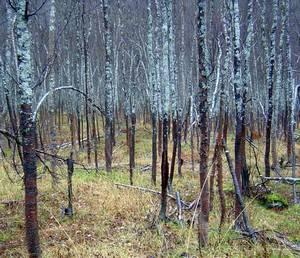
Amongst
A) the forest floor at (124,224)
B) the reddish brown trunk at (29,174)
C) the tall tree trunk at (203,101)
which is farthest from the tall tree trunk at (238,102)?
the reddish brown trunk at (29,174)

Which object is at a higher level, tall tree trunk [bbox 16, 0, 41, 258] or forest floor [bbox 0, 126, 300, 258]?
tall tree trunk [bbox 16, 0, 41, 258]

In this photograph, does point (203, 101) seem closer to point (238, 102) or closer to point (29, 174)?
point (238, 102)

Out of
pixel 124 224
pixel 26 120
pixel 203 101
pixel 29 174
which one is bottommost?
pixel 124 224

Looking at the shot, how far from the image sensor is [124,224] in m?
8.91

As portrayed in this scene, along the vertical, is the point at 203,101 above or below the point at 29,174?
above

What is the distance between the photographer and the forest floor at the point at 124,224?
6.48m

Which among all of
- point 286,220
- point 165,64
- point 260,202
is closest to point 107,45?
point 165,64

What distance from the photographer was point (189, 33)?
33.2 meters

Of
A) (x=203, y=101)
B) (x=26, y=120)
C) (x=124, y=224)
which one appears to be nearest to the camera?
(x=26, y=120)

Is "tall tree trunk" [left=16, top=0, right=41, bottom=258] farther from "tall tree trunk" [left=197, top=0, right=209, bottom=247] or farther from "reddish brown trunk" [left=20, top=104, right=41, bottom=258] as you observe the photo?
"tall tree trunk" [left=197, top=0, right=209, bottom=247]

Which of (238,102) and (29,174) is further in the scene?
(238,102)

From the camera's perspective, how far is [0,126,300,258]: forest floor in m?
6.48

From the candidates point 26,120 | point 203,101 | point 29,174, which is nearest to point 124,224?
point 29,174

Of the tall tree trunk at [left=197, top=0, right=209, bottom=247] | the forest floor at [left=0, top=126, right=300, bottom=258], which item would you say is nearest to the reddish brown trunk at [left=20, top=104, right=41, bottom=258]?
the forest floor at [left=0, top=126, right=300, bottom=258]
